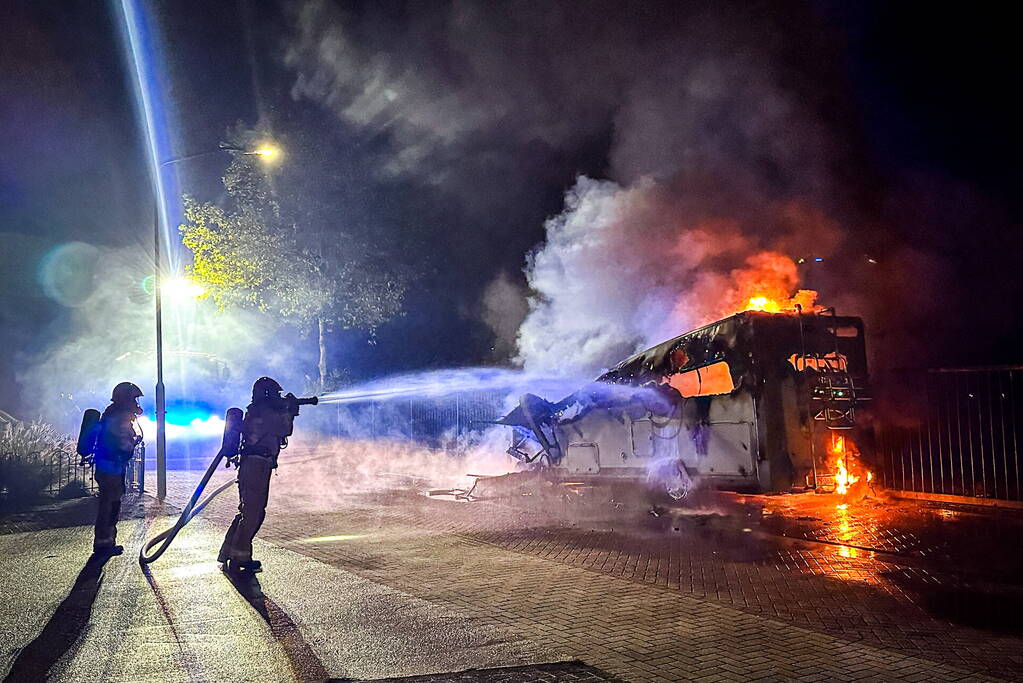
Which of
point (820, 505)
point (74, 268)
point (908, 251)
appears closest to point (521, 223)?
point (908, 251)

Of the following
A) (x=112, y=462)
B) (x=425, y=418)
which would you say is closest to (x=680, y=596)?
(x=112, y=462)

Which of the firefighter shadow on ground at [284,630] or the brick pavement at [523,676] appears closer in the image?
the brick pavement at [523,676]

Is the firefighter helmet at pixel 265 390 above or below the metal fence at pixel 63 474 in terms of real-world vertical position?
above

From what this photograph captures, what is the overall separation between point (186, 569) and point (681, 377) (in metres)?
6.77

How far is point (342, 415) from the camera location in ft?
99.3

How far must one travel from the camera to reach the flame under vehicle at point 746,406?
9.20m

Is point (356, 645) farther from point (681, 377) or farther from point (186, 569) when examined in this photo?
point (681, 377)

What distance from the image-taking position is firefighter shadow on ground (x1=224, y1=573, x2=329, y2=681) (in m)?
4.70

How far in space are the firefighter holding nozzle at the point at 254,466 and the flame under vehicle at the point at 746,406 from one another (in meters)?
4.84

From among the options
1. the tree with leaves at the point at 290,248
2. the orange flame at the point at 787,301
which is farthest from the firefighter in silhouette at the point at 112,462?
the tree with leaves at the point at 290,248

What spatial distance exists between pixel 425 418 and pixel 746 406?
16.0m

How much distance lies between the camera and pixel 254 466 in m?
7.73

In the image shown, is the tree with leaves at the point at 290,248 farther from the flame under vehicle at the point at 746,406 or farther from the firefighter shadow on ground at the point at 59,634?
the firefighter shadow on ground at the point at 59,634

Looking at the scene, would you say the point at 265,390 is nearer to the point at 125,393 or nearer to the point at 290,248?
the point at 125,393
